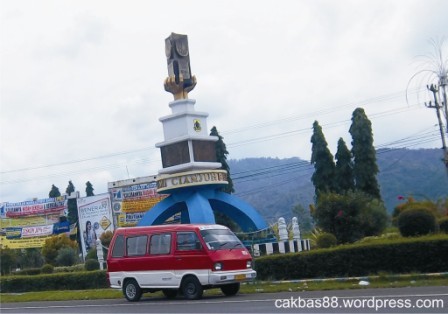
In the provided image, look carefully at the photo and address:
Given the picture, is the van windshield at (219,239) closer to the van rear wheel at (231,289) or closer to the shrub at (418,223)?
the van rear wheel at (231,289)

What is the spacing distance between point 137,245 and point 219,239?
2604mm

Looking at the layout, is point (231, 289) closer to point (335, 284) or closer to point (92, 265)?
point (335, 284)

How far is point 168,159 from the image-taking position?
29984 mm

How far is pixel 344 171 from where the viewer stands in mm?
43938

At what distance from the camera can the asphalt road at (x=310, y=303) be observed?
40.0 feet

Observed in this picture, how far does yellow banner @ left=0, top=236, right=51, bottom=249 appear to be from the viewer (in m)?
63.4

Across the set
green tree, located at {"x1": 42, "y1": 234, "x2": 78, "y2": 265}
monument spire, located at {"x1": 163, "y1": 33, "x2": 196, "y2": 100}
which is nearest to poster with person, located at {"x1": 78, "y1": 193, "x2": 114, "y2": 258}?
green tree, located at {"x1": 42, "y1": 234, "x2": 78, "y2": 265}

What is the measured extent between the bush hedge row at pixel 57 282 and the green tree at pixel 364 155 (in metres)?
21.2

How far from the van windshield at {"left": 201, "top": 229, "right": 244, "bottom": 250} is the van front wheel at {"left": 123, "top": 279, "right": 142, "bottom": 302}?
261 cm

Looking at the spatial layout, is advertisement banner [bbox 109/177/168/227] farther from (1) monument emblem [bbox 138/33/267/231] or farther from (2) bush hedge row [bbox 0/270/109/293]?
(1) monument emblem [bbox 138/33/267/231]

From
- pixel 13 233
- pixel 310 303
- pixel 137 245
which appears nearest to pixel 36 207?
pixel 13 233

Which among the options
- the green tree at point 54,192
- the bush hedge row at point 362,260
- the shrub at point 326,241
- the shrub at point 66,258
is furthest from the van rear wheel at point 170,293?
the green tree at point 54,192

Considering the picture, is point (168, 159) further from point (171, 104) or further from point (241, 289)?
point (241, 289)

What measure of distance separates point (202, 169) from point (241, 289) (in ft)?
34.4
